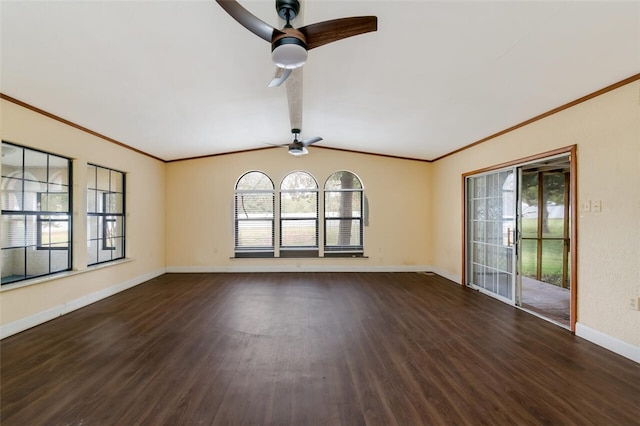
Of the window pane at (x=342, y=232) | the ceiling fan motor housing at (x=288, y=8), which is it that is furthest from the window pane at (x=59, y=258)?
the window pane at (x=342, y=232)

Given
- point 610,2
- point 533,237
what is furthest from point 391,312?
point 533,237

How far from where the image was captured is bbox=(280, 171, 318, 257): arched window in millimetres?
6695

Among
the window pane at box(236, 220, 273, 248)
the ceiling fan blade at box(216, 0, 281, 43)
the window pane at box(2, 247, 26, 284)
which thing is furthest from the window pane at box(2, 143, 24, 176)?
the window pane at box(236, 220, 273, 248)

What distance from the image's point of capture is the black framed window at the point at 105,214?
452 centimetres

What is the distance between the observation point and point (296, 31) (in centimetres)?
186

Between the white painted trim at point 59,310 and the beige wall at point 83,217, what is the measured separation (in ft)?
0.05

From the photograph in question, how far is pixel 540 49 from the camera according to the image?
92.2 inches

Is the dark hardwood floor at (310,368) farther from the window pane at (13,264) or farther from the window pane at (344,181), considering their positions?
the window pane at (344,181)

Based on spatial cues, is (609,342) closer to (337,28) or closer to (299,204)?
(337,28)

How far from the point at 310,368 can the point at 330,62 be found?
3.01 m

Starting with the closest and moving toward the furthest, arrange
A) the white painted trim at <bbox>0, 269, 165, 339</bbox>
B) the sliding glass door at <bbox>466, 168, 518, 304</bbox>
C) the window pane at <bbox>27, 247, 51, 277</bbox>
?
the white painted trim at <bbox>0, 269, 165, 339</bbox>
the window pane at <bbox>27, 247, 51, 277</bbox>
the sliding glass door at <bbox>466, 168, 518, 304</bbox>

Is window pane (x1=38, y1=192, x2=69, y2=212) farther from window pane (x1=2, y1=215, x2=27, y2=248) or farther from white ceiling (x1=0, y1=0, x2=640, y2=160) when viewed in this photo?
white ceiling (x1=0, y1=0, x2=640, y2=160)

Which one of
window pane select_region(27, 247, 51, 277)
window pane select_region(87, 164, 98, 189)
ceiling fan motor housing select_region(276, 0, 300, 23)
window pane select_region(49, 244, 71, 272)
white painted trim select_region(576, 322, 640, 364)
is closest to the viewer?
ceiling fan motor housing select_region(276, 0, 300, 23)

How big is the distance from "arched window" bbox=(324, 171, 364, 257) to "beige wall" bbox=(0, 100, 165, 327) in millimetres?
3913
